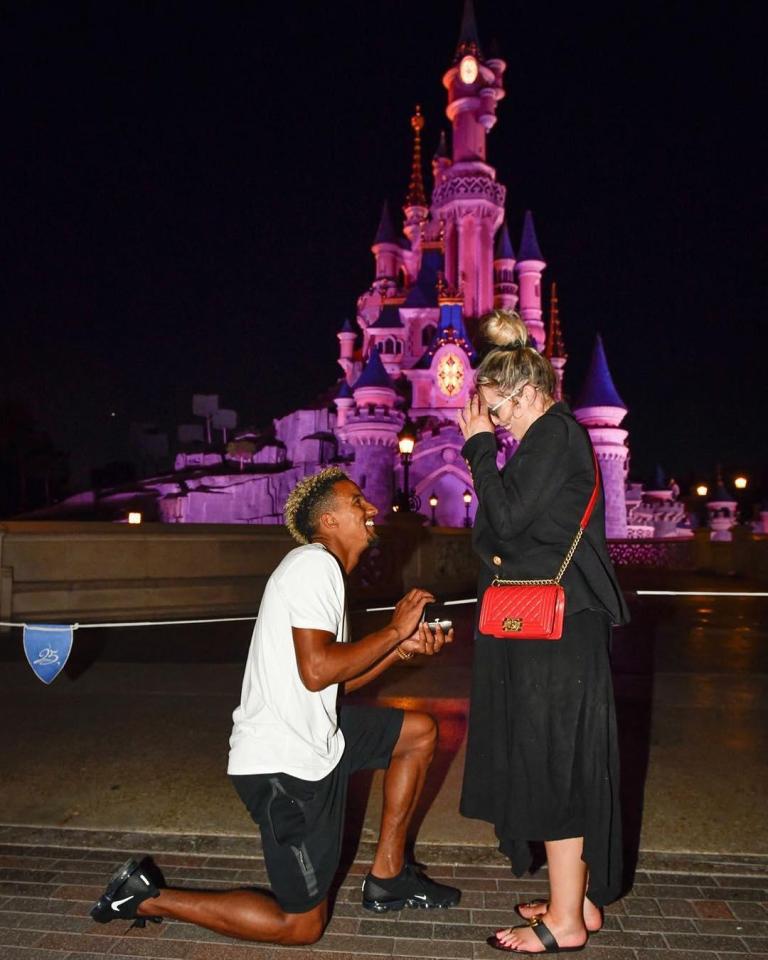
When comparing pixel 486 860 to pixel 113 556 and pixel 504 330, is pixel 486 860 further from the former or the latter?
pixel 113 556

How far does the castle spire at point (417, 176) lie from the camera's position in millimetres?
76425

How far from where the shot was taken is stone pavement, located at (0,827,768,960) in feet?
8.77

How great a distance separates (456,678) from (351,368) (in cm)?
6956

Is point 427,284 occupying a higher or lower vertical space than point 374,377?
higher

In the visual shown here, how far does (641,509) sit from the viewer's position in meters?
63.3

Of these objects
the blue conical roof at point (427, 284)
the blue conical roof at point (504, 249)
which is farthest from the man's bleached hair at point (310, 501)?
the blue conical roof at point (504, 249)

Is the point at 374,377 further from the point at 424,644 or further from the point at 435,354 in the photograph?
the point at 424,644

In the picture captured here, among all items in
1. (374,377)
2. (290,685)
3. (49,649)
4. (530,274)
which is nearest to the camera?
(290,685)

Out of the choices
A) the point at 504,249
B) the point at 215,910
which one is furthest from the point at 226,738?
the point at 504,249

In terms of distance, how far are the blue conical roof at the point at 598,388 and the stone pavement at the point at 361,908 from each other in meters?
42.6

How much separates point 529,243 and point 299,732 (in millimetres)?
70686

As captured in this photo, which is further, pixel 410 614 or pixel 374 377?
pixel 374 377

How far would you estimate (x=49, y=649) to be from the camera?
4004 mm

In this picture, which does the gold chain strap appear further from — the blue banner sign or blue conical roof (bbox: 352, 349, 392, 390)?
blue conical roof (bbox: 352, 349, 392, 390)
